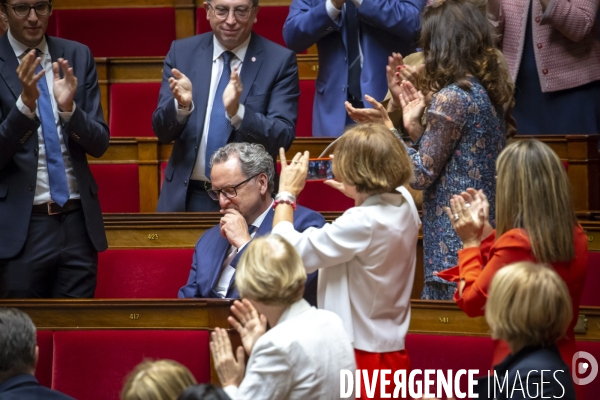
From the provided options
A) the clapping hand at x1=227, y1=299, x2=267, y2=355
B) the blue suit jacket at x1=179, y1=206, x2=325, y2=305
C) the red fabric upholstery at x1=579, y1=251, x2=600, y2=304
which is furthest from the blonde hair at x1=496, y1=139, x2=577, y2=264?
the red fabric upholstery at x1=579, y1=251, x2=600, y2=304

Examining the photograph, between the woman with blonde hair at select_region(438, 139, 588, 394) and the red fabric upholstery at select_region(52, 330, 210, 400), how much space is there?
75cm

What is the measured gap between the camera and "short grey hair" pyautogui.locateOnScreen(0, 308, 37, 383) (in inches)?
71.6

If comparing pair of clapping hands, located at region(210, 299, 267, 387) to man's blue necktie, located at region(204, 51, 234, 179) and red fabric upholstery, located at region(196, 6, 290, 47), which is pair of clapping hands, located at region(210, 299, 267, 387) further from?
red fabric upholstery, located at region(196, 6, 290, 47)

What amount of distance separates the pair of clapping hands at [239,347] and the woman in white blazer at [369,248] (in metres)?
0.15

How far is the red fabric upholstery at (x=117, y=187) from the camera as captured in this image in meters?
3.86

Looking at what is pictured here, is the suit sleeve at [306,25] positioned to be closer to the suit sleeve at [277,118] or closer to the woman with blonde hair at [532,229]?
the suit sleeve at [277,118]

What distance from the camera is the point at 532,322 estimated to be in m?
1.61

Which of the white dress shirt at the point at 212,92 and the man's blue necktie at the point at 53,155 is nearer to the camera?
the man's blue necktie at the point at 53,155

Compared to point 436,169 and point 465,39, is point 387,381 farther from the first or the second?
point 465,39

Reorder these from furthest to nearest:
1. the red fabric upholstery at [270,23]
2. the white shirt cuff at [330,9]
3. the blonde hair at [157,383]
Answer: the red fabric upholstery at [270,23] → the white shirt cuff at [330,9] → the blonde hair at [157,383]

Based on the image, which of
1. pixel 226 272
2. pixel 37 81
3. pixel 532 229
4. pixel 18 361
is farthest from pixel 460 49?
pixel 18 361

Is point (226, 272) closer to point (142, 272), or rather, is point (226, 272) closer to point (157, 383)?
point (142, 272)

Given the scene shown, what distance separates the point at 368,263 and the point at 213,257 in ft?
2.20

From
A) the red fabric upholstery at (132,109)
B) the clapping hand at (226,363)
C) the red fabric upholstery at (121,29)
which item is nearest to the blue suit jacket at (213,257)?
the clapping hand at (226,363)
